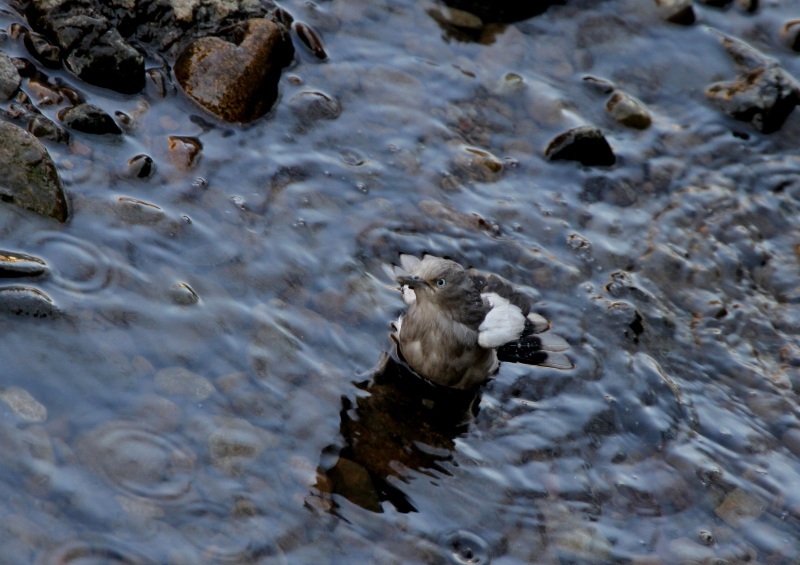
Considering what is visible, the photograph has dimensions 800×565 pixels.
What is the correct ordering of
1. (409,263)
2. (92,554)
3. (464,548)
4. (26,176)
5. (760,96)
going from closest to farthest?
(92,554) → (464,548) → (26,176) → (409,263) → (760,96)

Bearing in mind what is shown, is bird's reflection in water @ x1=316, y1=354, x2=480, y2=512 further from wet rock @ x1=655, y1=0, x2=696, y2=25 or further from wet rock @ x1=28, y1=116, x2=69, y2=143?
wet rock @ x1=655, y1=0, x2=696, y2=25

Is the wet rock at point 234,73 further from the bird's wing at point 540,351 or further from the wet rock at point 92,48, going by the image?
the bird's wing at point 540,351

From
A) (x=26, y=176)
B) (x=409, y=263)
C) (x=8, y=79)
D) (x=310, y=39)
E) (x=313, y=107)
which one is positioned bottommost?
(x=409, y=263)

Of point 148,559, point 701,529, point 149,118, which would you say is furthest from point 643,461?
point 149,118

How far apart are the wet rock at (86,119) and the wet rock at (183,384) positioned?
220 centimetres

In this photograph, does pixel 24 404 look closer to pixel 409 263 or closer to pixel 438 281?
pixel 438 281

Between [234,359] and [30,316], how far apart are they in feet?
4.03

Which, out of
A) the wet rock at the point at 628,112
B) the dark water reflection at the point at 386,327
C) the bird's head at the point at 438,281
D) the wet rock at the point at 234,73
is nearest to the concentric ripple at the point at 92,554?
the dark water reflection at the point at 386,327

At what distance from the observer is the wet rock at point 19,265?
5.86 metres

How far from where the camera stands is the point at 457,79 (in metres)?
8.84

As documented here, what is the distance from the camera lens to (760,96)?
924 cm

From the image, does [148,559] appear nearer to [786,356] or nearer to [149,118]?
[149,118]

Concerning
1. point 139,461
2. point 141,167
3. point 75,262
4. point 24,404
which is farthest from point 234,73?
point 139,461

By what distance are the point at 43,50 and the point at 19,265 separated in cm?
229
